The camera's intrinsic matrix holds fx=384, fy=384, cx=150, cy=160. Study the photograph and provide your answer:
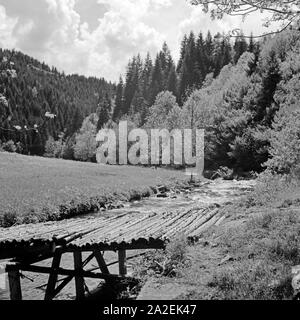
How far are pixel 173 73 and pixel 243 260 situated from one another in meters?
123

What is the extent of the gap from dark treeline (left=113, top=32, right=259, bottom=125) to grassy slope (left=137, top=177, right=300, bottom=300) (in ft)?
350

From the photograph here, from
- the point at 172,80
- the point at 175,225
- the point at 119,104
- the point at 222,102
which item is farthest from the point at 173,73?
the point at 175,225

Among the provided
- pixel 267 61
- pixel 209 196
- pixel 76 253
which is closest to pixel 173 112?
pixel 267 61

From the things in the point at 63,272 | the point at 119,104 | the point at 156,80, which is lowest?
the point at 63,272

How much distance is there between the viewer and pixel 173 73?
420 feet

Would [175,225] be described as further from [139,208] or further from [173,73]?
[173,73]

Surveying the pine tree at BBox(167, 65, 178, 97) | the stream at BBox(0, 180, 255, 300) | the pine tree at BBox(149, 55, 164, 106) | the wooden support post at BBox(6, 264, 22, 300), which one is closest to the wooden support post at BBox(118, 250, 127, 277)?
the stream at BBox(0, 180, 255, 300)

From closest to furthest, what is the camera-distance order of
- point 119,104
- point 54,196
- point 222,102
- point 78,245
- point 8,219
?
point 78,245 → point 8,219 → point 54,196 → point 222,102 → point 119,104

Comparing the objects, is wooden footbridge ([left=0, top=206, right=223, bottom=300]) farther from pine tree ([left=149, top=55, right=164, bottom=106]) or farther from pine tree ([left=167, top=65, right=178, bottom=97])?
pine tree ([left=149, top=55, right=164, bottom=106])

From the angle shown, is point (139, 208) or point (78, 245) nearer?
point (78, 245)

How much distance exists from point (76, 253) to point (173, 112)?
56.5 meters
